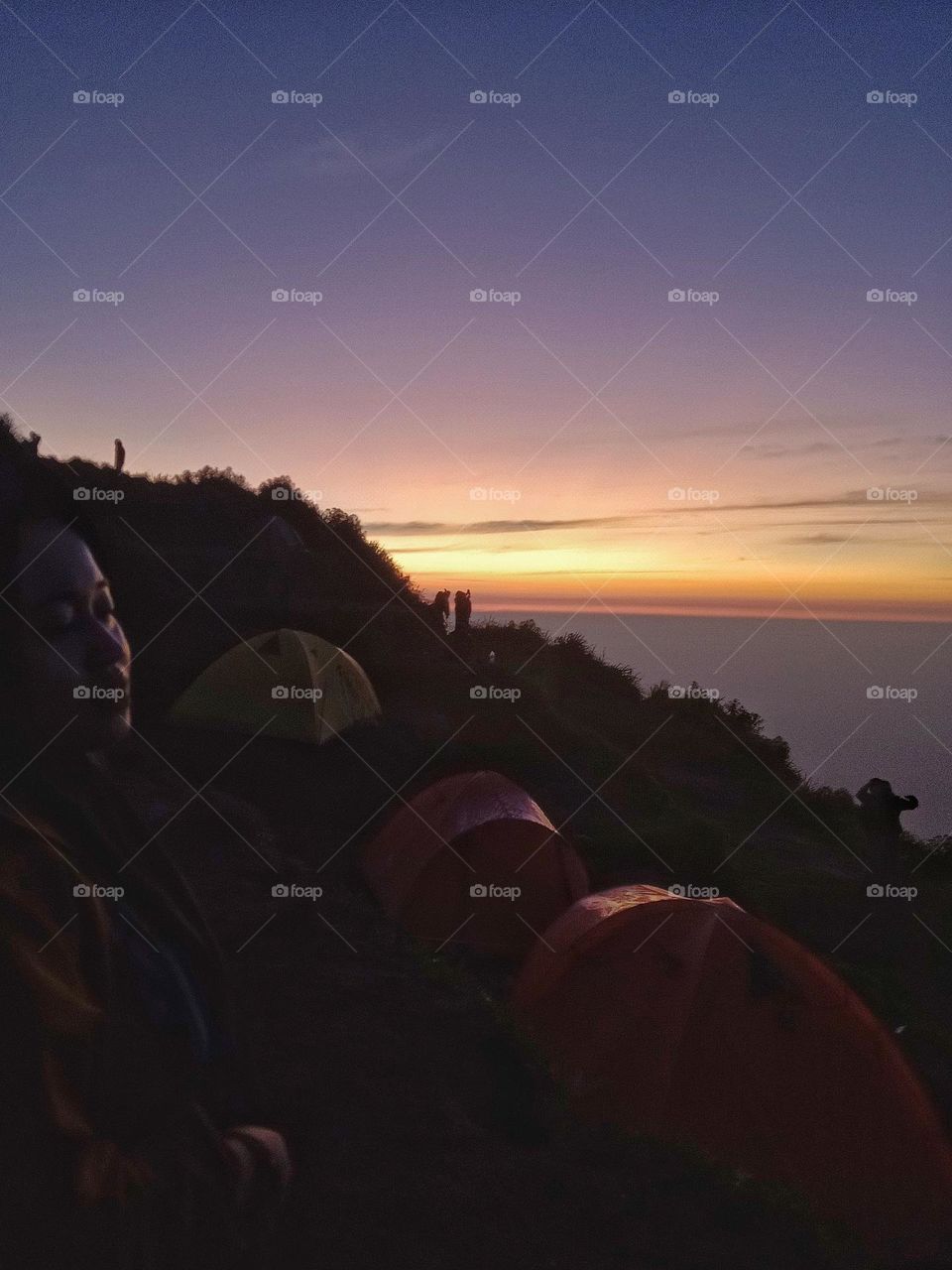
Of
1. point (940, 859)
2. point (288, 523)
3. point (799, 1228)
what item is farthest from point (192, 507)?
point (799, 1228)

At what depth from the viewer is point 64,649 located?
2.29m

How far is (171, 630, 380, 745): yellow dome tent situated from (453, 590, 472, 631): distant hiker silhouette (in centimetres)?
697

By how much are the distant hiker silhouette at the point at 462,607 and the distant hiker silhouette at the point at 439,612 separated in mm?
955

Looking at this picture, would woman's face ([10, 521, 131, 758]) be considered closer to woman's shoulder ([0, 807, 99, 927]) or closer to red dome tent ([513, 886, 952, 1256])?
woman's shoulder ([0, 807, 99, 927])

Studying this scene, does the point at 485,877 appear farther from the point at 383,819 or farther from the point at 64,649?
the point at 64,649

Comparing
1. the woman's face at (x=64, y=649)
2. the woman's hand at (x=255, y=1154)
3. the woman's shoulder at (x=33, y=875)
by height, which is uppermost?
the woman's face at (x=64, y=649)

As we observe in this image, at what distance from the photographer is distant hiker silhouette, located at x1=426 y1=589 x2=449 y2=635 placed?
23.2 m

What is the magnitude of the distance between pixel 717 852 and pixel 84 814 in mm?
13158

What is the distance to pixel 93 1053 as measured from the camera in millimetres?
2033

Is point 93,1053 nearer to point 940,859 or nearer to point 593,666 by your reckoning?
point 940,859

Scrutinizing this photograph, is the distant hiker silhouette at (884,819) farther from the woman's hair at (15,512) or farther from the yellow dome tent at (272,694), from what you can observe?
the woman's hair at (15,512)

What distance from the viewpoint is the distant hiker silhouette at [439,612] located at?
23.2 m

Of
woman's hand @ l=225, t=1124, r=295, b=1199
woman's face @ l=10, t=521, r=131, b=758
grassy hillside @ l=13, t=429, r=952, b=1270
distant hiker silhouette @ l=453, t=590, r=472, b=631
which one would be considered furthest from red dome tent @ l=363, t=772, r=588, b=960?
distant hiker silhouette @ l=453, t=590, r=472, b=631

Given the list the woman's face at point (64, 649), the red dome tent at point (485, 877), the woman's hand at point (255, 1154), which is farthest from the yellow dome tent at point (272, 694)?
the woman's face at point (64, 649)
